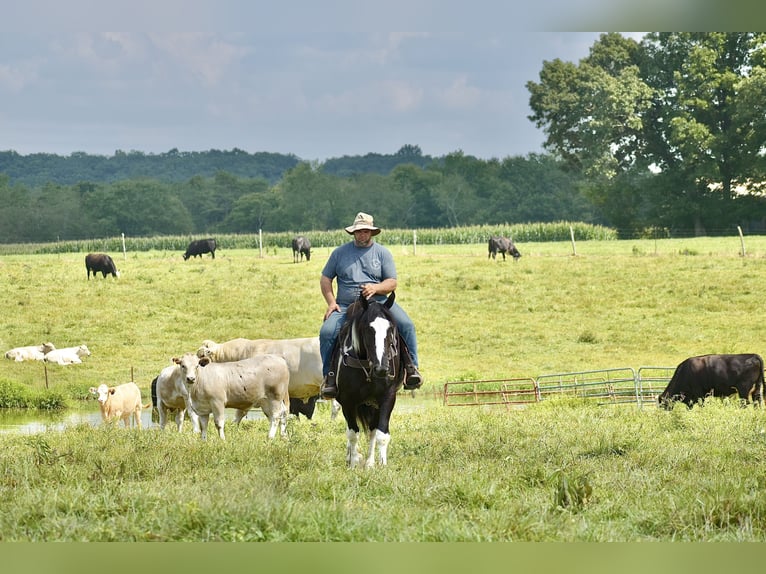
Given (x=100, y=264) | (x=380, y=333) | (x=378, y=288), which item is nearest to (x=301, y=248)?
(x=100, y=264)

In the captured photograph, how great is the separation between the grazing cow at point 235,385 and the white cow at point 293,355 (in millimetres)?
2312

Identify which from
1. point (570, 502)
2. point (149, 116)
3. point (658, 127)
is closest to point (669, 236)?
point (658, 127)

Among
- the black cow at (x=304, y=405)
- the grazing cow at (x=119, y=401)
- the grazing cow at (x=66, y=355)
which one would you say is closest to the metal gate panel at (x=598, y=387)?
the black cow at (x=304, y=405)

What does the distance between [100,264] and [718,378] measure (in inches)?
728

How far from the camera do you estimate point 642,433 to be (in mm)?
8984

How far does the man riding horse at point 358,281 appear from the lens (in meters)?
7.54

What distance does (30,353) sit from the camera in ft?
77.1

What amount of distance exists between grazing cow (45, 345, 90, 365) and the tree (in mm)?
19237

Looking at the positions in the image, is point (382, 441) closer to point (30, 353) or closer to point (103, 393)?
point (103, 393)

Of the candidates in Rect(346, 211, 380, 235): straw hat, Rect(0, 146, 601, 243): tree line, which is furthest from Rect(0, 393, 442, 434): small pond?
Rect(0, 146, 601, 243): tree line

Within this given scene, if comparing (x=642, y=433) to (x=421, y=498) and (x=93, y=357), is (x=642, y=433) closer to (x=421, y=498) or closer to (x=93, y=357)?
(x=421, y=498)

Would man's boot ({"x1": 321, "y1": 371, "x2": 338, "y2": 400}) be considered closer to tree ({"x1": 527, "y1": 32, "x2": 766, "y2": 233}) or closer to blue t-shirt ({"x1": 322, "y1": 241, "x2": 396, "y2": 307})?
blue t-shirt ({"x1": 322, "y1": 241, "x2": 396, "y2": 307})

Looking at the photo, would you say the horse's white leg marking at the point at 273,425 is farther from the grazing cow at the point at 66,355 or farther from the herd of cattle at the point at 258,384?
the grazing cow at the point at 66,355

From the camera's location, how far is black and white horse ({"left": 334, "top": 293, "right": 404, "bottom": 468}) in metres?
7.05
